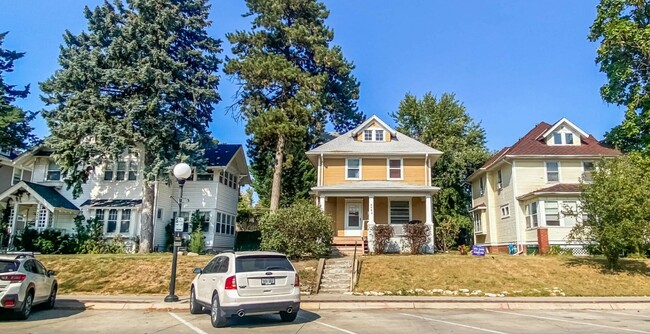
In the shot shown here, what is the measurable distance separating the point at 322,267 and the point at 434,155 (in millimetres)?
13909

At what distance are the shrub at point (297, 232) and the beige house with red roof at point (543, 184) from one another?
14.3m

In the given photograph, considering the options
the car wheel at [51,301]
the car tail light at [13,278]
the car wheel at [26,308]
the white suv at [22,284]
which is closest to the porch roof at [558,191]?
the car wheel at [51,301]

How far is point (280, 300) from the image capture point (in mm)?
9656

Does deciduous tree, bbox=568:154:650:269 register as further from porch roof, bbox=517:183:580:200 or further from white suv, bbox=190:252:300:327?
white suv, bbox=190:252:300:327

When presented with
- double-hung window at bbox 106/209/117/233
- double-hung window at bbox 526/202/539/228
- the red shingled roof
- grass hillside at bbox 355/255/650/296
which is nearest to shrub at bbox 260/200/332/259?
grass hillside at bbox 355/255/650/296

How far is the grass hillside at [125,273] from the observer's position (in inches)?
644

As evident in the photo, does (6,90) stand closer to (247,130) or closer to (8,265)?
(247,130)

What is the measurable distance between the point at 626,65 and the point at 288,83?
75.6ft

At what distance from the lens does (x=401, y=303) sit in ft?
45.3

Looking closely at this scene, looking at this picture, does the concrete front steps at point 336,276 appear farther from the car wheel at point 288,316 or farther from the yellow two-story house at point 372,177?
the yellow two-story house at point 372,177

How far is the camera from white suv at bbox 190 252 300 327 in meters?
9.33

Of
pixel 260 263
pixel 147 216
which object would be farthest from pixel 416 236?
pixel 147 216

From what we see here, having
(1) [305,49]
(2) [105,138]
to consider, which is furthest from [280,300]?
(1) [305,49]

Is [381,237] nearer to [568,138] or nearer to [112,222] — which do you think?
[568,138]
